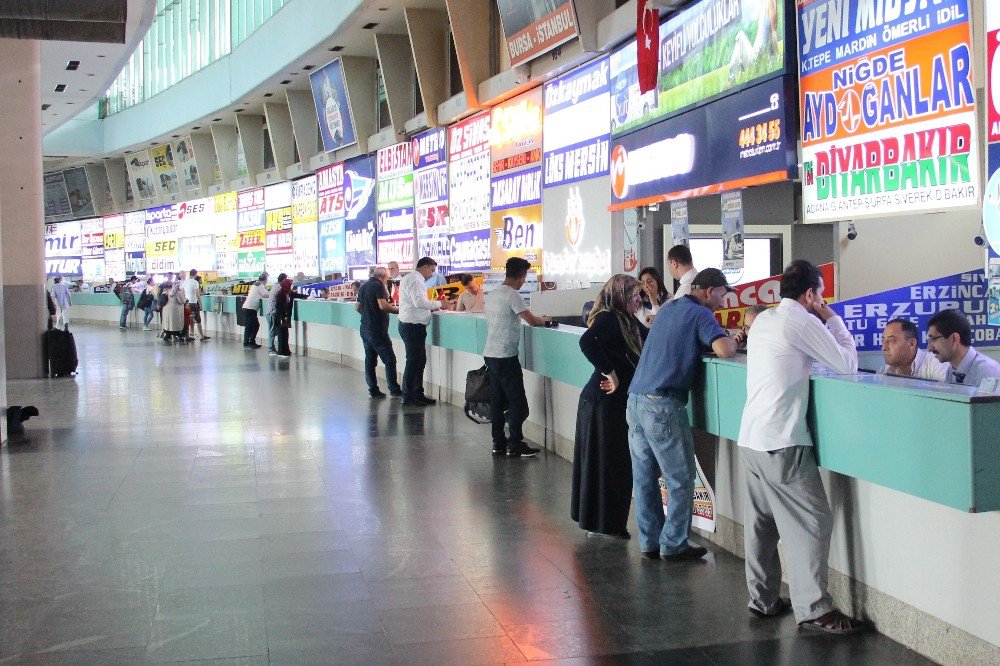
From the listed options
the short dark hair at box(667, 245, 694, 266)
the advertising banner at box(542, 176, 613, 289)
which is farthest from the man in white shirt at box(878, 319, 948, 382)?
the advertising banner at box(542, 176, 613, 289)

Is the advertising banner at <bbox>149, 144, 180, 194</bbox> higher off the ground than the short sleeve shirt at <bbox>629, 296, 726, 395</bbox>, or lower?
higher

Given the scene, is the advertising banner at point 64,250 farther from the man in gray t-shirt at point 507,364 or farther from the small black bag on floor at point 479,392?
the man in gray t-shirt at point 507,364

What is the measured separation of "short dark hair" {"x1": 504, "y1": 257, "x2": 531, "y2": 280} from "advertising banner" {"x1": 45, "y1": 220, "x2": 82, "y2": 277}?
31353mm

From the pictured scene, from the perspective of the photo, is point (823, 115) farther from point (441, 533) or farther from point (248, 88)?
point (248, 88)

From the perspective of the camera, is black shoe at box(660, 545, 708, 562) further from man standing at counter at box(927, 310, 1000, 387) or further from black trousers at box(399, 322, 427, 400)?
black trousers at box(399, 322, 427, 400)

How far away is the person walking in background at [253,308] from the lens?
22.2 meters

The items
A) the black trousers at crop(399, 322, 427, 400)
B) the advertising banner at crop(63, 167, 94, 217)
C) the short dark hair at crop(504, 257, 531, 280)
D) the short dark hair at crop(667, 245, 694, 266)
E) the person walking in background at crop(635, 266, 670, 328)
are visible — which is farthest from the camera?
the advertising banner at crop(63, 167, 94, 217)

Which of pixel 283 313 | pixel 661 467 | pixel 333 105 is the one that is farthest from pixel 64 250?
pixel 661 467

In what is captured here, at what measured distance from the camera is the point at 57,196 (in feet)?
122

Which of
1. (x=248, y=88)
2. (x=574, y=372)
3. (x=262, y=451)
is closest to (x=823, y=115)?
(x=574, y=372)

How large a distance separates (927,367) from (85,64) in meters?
18.4

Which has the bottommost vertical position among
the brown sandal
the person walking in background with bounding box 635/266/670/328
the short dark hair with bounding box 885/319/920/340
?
the brown sandal

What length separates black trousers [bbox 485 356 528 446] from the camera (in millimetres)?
9188

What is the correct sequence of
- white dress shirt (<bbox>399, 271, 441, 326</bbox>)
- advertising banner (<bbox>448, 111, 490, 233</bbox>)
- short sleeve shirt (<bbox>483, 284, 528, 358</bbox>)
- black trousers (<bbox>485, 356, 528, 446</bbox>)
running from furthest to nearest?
advertising banner (<bbox>448, 111, 490, 233</bbox>), white dress shirt (<bbox>399, 271, 441, 326</bbox>), black trousers (<bbox>485, 356, 528, 446</bbox>), short sleeve shirt (<bbox>483, 284, 528, 358</bbox>)
